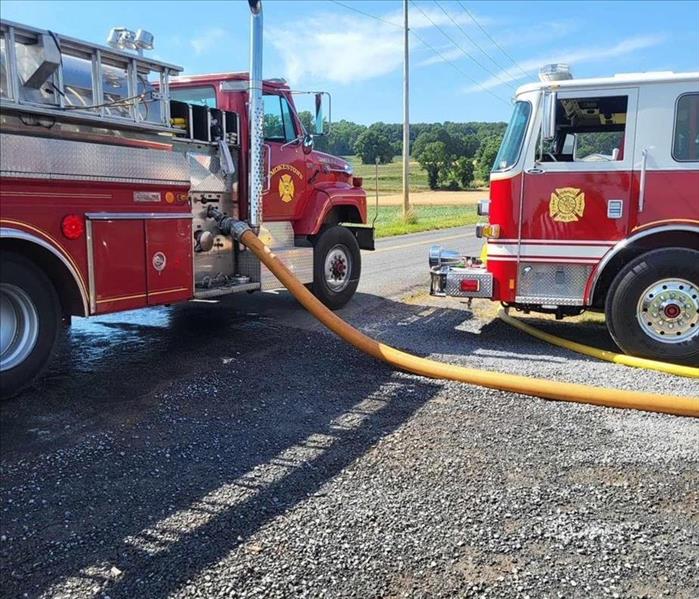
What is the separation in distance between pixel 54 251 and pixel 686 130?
547 centimetres

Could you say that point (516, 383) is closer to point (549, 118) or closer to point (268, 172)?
point (549, 118)

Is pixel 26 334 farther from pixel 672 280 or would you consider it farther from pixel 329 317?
pixel 672 280

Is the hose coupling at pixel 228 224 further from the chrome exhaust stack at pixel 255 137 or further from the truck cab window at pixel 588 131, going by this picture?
the truck cab window at pixel 588 131

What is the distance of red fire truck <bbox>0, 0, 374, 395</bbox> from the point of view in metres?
4.55

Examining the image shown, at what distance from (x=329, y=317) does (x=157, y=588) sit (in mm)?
3826

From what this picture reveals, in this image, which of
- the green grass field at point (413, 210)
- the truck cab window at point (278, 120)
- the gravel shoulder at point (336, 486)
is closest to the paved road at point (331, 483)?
the gravel shoulder at point (336, 486)

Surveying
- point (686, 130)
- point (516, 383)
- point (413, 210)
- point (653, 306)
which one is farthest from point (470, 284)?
point (413, 210)

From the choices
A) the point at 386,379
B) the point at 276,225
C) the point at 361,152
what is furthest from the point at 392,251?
the point at 361,152

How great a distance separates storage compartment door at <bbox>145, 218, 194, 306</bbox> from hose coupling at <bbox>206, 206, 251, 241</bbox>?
67cm

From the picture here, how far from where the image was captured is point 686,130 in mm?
5941

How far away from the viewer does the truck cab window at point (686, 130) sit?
19.5 ft

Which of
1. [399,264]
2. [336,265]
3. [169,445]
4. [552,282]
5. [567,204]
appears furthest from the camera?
[399,264]

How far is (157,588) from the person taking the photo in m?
2.62

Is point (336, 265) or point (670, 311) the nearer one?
point (670, 311)
